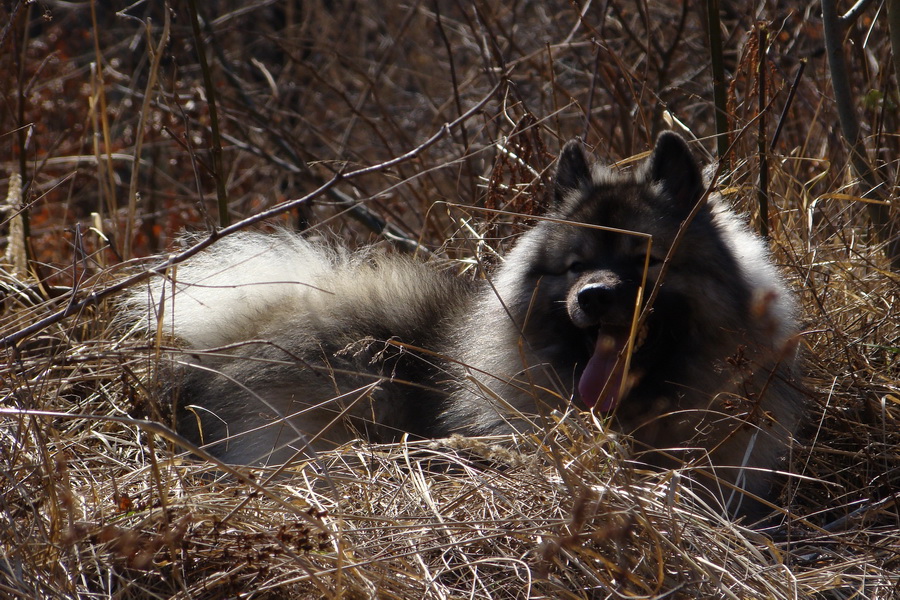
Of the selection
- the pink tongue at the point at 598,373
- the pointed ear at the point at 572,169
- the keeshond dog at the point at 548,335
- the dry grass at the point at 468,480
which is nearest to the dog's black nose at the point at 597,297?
the keeshond dog at the point at 548,335

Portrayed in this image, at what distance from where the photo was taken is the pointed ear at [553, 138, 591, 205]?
11.5 ft

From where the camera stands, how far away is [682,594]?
2.05m

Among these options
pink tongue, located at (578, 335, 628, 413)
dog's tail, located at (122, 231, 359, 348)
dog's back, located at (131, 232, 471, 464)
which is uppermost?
dog's tail, located at (122, 231, 359, 348)

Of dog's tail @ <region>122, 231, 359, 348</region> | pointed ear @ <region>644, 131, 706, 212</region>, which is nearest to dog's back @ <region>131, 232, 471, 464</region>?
dog's tail @ <region>122, 231, 359, 348</region>

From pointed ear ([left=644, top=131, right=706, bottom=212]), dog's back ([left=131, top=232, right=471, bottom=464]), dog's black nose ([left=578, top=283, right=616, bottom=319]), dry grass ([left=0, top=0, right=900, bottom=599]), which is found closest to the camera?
dry grass ([left=0, top=0, right=900, bottom=599])

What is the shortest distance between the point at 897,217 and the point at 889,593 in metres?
2.12

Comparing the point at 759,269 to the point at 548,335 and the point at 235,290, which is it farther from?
the point at 235,290

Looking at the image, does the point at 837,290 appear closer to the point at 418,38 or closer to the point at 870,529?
the point at 870,529

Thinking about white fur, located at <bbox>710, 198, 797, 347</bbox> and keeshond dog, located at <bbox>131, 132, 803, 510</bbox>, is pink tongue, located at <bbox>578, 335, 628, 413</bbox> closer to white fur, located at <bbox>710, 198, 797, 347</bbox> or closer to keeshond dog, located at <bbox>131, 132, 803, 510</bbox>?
keeshond dog, located at <bbox>131, 132, 803, 510</bbox>

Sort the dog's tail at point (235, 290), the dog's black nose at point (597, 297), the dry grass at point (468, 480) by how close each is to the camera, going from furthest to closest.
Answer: the dog's tail at point (235, 290) < the dog's black nose at point (597, 297) < the dry grass at point (468, 480)

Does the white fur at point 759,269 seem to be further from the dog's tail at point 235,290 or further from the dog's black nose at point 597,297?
the dog's tail at point 235,290

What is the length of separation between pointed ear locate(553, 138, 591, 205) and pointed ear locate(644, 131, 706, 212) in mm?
285

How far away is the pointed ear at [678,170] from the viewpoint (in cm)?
328

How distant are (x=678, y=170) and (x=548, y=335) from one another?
2.69 ft
